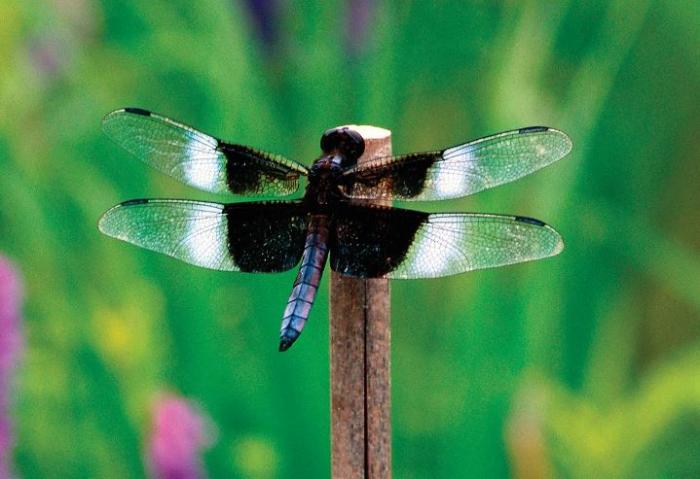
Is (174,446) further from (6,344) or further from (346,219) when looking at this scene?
(346,219)

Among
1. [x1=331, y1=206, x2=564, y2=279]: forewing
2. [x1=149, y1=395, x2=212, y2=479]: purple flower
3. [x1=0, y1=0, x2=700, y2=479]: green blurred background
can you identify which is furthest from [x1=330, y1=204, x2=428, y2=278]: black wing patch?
[x1=0, y1=0, x2=700, y2=479]: green blurred background

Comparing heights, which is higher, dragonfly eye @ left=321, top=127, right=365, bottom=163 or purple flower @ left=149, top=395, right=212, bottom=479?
dragonfly eye @ left=321, top=127, right=365, bottom=163

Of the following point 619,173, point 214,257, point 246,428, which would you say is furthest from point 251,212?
point 619,173

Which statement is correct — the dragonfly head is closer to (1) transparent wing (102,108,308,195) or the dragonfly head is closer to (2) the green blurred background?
(1) transparent wing (102,108,308,195)

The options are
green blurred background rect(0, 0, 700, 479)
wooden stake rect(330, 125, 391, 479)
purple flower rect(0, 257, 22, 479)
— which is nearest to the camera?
wooden stake rect(330, 125, 391, 479)

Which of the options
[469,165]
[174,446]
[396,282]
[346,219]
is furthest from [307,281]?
[396,282]

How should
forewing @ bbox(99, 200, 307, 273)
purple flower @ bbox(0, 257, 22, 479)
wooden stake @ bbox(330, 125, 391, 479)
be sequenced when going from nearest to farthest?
wooden stake @ bbox(330, 125, 391, 479), forewing @ bbox(99, 200, 307, 273), purple flower @ bbox(0, 257, 22, 479)
